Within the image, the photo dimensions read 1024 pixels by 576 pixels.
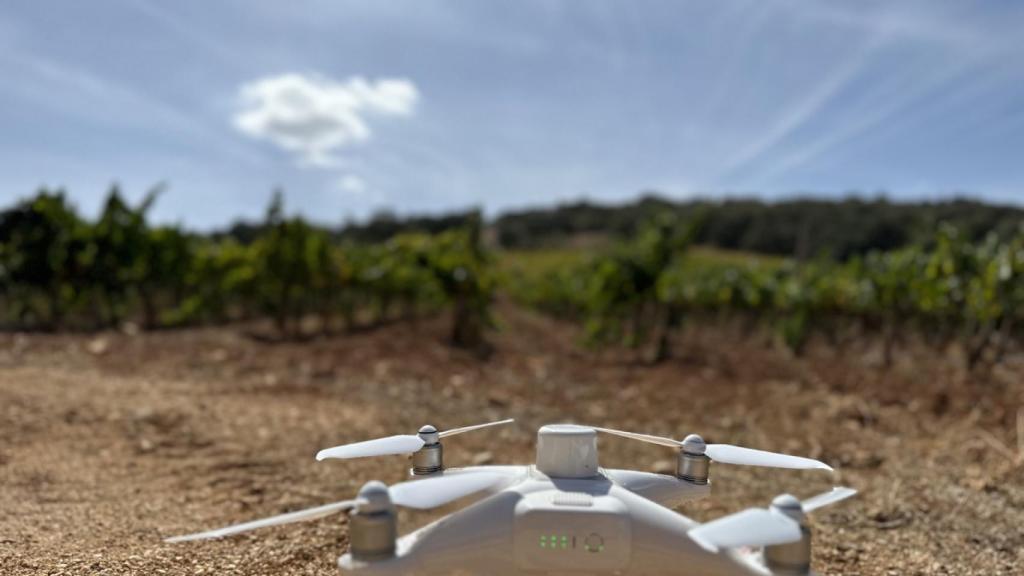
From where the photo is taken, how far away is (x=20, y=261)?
16625 millimetres

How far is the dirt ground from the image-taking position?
423 centimetres

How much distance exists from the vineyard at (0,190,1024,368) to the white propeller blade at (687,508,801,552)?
1186 centimetres

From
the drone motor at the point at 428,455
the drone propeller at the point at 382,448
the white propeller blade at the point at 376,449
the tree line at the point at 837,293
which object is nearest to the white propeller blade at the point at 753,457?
the drone propeller at the point at 382,448

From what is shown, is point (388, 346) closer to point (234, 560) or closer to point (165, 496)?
point (165, 496)

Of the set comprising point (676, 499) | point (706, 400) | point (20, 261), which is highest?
point (20, 261)

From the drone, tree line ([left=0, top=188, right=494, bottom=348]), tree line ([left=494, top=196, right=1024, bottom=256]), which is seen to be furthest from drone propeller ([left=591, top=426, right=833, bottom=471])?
tree line ([left=0, top=188, right=494, bottom=348])

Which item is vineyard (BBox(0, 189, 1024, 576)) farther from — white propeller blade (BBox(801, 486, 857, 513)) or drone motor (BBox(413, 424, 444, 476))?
white propeller blade (BBox(801, 486, 857, 513))

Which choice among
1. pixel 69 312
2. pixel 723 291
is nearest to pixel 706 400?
pixel 723 291

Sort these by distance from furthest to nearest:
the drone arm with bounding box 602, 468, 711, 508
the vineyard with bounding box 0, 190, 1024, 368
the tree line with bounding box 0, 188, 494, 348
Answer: the tree line with bounding box 0, 188, 494, 348
the vineyard with bounding box 0, 190, 1024, 368
the drone arm with bounding box 602, 468, 711, 508

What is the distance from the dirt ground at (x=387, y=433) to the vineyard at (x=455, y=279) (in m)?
1.88

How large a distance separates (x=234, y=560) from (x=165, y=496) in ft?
5.22

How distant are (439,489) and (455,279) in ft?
44.0

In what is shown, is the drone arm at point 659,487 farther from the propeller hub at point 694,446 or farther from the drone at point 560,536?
the drone at point 560,536

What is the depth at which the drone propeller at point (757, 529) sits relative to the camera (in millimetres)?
2197
